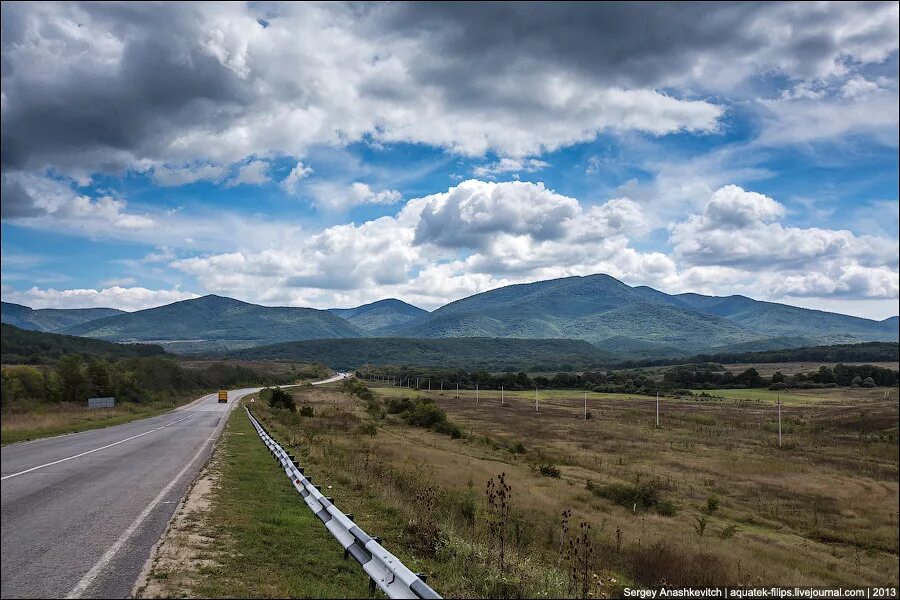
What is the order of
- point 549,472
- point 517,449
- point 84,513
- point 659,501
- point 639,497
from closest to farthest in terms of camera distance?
1. point 84,513
2. point 659,501
3. point 639,497
4. point 549,472
5. point 517,449

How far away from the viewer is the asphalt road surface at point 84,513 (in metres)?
7.19

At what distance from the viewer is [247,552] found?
364 inches

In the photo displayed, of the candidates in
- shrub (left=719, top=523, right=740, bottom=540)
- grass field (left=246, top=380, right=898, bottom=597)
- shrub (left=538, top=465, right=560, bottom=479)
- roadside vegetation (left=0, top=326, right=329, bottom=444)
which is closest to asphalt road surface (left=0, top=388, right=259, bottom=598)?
roadside vegetation (left=0, top=326, right=329, bottom=444)

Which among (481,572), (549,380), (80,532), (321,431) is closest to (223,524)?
(80,532)

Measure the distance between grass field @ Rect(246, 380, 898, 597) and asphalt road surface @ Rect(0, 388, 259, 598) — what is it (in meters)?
4.51

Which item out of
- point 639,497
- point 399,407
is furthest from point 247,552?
point 399,407

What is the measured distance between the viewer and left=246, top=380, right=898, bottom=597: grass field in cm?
781

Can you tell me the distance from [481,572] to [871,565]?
352 inches

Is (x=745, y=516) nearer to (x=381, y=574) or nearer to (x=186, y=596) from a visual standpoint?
(x=381, y=574)

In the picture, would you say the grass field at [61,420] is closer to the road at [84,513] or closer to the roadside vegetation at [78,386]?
the roadside vegetation at [78,386]

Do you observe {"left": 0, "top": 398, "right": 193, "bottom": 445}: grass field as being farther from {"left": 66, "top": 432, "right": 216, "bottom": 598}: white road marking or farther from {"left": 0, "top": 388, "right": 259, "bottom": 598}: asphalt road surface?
{"left": 66, "top": 432, "right": 216, "bottom": 598}: white road marking

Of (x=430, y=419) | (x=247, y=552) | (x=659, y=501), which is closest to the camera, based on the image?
(x=247, y=552)

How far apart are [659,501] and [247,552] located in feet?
69.9

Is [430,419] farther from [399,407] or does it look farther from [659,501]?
[659,501]
